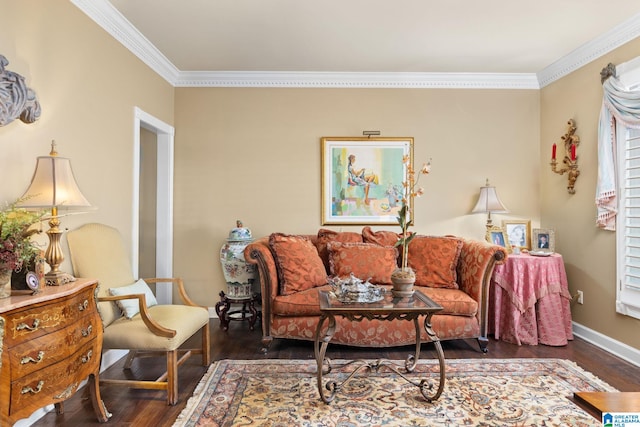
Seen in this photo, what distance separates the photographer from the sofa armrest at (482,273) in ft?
11.7

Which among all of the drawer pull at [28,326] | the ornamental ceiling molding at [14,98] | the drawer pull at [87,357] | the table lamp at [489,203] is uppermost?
the ornamental ceiling molding at [14,98]

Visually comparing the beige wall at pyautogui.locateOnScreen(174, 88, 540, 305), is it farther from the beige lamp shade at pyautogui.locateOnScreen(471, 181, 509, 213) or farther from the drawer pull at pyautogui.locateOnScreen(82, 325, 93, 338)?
the drawer pull at pyautogui.locateOnScreen(82, 325, 93, 338)

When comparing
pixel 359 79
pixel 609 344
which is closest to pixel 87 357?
pixel 359 79

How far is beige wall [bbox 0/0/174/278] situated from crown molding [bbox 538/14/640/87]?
4.32m

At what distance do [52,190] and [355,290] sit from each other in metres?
1.95

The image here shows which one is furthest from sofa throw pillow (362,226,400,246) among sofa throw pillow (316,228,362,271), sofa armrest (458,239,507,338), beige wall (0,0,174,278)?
beige wall (0,0,174,278)

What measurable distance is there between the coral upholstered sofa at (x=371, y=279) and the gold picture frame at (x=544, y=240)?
0.90 meters

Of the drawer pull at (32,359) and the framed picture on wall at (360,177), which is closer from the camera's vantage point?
the drawer pull at (32,359)

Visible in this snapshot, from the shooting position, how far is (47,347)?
6.34 ft

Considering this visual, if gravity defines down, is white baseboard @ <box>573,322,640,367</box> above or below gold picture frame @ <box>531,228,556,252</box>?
below

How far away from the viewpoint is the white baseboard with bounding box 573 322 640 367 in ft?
11.0

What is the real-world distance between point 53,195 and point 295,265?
6.64ft

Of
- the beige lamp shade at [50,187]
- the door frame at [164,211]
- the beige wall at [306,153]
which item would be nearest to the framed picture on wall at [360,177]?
the beige wall at [306,153]

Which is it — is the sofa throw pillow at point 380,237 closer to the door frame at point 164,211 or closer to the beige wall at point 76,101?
the door frame at point 164,211
